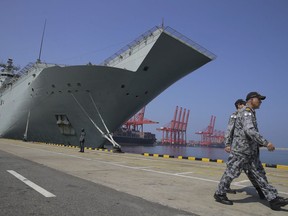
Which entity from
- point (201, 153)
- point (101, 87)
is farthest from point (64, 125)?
point (201, 153)

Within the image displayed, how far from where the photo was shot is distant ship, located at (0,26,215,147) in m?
21.6

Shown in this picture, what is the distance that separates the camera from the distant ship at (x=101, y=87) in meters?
21.6

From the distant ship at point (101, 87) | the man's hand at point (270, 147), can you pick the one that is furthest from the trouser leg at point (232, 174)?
the distant ship at point (101, 87)

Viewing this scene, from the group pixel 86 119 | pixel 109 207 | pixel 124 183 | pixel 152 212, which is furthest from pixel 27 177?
pixel 86 119

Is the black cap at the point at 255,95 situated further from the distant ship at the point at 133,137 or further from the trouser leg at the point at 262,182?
the distant ship at the point at 133,137

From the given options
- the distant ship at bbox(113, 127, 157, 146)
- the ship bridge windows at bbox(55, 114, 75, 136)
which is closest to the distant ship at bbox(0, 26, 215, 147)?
the ship bridge windows at bbox(55, 114, 75, 136)

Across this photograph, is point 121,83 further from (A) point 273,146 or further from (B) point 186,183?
(A) point 273,146

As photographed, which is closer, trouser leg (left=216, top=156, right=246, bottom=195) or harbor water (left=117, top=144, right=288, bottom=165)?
trouser leg (left=216, top=156, right=246, bottom=195)

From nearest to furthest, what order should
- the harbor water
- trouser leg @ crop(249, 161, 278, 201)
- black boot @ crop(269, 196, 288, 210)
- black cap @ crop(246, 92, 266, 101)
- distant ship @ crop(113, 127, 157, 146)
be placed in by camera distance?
black boot @ crop(269, 196, 288, 210)
trouser leg @ crop(249, 161, 278, 201)
black cap @ crop(246, 92, 266, 101)
the harbor water
distant ship @ crop(113, 127, 157, 146)

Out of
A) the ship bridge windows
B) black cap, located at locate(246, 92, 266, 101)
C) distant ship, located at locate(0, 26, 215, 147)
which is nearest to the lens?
black cap, located at locate(246, 92, 266, 101)

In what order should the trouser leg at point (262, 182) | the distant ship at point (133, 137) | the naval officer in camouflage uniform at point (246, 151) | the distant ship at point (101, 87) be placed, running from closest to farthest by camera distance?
1. the trouser leg at point (262, 182)
2. the naval officer in camouflage uniform at point (246, 151)
3. the distant ship at point (101, 87)
4. the distant ship at point (133, 137)

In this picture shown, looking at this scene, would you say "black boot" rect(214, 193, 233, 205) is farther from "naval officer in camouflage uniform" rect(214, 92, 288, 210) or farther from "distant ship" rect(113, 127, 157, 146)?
"distant ship" rect(113, 127, 157, 146)

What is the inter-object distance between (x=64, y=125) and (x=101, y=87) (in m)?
6.18

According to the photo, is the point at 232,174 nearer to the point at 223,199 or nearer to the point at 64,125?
the point at 223,199
